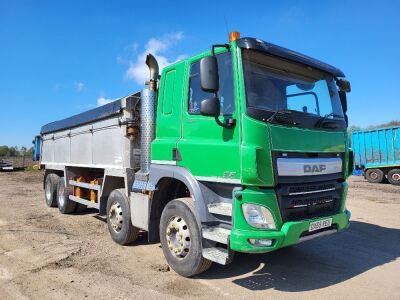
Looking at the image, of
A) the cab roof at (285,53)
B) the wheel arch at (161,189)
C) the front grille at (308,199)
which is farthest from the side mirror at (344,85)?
the wheel arch at (161,189)

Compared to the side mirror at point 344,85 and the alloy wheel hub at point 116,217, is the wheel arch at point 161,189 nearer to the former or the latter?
the alloy wheel hub at point 116,217

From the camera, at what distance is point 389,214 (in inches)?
392

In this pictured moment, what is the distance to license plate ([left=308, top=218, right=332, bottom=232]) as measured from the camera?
450 cm

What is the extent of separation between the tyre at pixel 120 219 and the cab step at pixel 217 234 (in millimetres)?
2167

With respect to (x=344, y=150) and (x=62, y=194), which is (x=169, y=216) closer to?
(x=344, y=150)

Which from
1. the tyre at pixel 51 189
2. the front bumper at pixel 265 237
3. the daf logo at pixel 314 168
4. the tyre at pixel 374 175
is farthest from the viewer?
the tyre at pixel 374 175

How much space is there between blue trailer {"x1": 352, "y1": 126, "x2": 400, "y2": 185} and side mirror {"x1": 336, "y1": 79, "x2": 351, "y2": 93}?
15437 mm

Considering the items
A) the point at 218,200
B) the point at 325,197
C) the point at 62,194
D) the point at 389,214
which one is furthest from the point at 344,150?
the point at 62,194

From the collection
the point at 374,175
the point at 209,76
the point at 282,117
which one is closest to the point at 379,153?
the point at 374,175

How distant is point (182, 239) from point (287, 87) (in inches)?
94.9

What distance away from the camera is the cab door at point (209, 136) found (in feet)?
14.4

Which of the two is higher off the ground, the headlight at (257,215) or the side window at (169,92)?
the side window at (169,92)

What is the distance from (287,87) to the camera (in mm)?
4836

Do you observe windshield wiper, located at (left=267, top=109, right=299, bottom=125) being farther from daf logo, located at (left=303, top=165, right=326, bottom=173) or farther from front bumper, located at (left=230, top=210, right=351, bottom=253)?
front bumper, located at (left=230, top=210, right=351, bottom=253)
